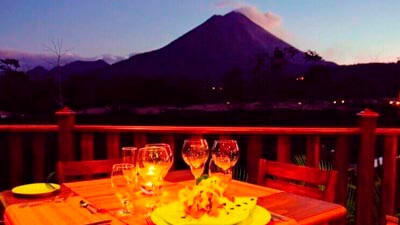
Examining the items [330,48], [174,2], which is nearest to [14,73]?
[174,2]

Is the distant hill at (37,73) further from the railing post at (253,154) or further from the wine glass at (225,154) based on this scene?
the wine glass at (225,154)

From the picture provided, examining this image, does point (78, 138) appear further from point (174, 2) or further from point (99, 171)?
point (174, 2)

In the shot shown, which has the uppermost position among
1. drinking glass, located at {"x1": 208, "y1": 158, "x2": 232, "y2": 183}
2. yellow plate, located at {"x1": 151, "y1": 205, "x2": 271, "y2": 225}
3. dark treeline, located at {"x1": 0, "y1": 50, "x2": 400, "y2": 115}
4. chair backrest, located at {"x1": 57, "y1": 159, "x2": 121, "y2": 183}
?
dark treeline, located at {"x1": 0, "y1": 50, "x2": 400, "y2": 115}

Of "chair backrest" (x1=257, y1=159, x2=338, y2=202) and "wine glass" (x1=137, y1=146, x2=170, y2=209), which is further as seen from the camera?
"chair backrest" (x1=257, y1=159, x2=338, y2=202)

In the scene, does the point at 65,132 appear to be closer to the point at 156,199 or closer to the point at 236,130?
the point at 236,130

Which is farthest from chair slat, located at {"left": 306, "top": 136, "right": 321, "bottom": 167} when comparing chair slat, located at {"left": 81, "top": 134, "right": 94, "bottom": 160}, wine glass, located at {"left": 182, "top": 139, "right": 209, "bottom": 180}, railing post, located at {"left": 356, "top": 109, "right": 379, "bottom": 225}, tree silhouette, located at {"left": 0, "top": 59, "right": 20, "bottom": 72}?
tree silhouette, located at {"left": 0, "top": 59, "right": 20, "bottom": 72}

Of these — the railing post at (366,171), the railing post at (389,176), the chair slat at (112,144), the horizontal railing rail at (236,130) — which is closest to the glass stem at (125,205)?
the horizontal railing rail at (236,130)

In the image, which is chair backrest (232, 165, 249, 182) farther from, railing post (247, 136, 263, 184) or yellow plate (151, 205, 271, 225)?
yellow plate (151, 205, 271, 225)

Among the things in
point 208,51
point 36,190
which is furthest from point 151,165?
point 208,51
